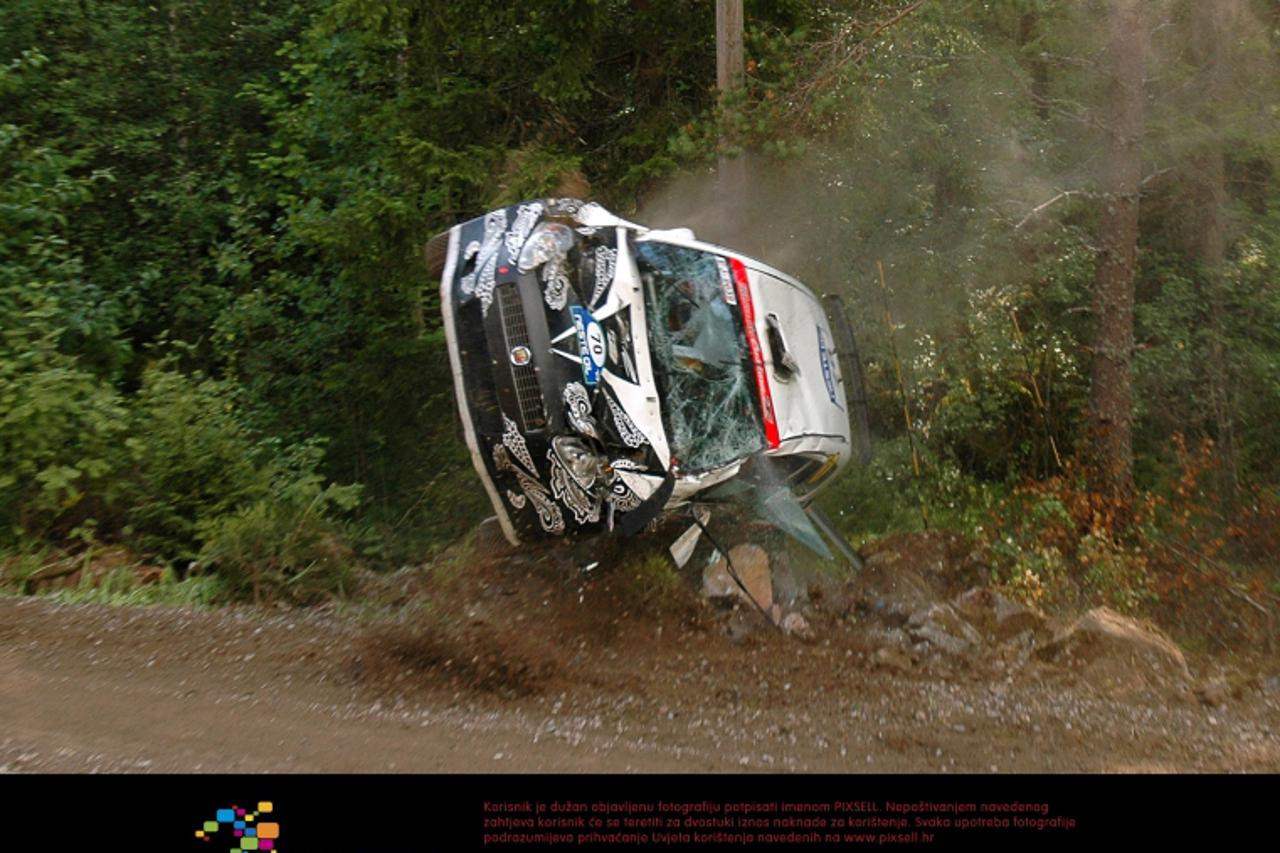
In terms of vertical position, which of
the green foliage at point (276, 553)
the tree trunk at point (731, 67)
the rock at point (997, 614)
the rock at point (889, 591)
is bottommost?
the rock at point (997, 614)

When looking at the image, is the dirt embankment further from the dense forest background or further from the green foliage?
the dense forest background

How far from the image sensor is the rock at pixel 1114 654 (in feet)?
24.6

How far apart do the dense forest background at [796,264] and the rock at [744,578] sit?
1.74 meters

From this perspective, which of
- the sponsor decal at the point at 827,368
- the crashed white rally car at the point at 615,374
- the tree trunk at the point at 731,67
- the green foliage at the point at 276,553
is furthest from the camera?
the tree trunk at the point at 731,67

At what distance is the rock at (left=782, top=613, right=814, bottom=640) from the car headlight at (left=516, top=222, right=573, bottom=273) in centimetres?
294

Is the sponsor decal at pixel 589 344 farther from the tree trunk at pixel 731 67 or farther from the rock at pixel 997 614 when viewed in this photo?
the tree trunk at pixel 731 67

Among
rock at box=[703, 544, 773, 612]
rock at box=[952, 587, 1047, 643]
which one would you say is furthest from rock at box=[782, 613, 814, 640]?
rock at box=[952, 587, 1047, 643]

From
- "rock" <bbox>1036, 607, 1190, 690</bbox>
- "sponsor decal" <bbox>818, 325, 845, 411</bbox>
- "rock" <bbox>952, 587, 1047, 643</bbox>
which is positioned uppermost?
"sponsor decal" <bbox>818, 325, 845, 411</bbox>

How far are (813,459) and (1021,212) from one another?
4.57 metres

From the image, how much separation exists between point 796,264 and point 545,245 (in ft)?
14.7

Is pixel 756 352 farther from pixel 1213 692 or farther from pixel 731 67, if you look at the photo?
pixel 731 67

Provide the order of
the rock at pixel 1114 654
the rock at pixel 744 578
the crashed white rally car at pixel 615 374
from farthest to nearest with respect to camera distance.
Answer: the rock at pixel 744 578, the rock at pixel 1114 654, the crashed white rally car at pixel 615 374

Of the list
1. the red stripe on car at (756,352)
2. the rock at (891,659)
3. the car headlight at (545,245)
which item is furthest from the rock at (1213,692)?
the car headlight at (545,245)

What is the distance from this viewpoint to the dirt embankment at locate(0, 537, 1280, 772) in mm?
6027
